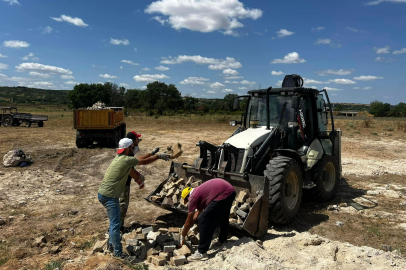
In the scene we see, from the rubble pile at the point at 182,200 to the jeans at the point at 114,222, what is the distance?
128cm

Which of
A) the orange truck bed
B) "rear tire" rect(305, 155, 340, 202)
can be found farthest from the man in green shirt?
the orange truck bed

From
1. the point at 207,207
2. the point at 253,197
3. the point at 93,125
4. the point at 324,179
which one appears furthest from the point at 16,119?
the point at 207,207

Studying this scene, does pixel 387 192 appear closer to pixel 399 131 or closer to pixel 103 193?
pixel 103 193

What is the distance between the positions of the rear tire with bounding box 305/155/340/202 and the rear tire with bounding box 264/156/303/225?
40.2 inches

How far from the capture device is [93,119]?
614 inches

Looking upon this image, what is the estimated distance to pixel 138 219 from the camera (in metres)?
6.39

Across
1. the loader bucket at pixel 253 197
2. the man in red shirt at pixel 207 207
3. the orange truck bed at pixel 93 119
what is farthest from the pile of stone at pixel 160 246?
the orange truck bed at pixel 93 119

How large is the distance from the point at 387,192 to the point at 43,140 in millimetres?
17613

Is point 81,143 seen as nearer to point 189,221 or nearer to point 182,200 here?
point 182,200

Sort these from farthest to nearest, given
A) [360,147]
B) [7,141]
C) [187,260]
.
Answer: [7,141] < [360,147] < [187,260]

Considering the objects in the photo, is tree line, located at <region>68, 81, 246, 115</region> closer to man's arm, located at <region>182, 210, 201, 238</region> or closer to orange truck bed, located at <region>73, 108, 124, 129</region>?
orange truck bed, located at <region>73, 108, 124, 129</region>

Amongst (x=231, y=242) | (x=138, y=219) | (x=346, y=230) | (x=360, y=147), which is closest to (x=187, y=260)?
(x=231, y=242)

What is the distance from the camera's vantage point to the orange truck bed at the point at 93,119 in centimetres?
1545

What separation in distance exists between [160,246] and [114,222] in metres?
0.82
